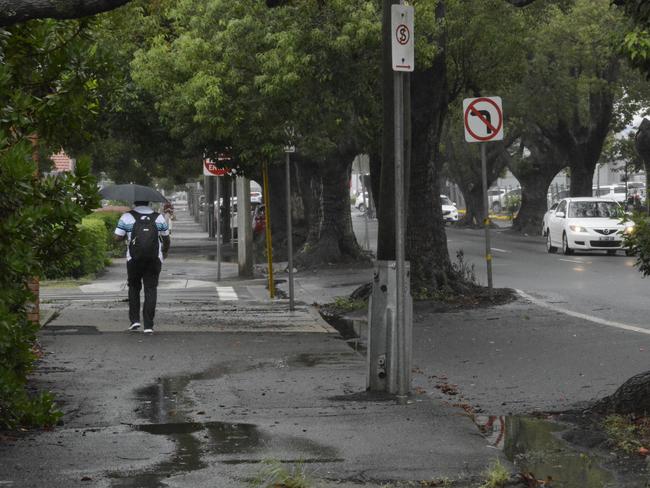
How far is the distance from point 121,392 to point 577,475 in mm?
4491

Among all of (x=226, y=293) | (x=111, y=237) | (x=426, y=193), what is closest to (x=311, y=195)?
(x=111, y=237)

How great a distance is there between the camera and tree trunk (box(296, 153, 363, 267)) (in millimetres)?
31812

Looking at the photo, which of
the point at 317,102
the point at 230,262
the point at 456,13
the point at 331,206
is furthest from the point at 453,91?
the point at 230,262

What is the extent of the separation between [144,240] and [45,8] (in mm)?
8065

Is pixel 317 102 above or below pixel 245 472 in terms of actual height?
above

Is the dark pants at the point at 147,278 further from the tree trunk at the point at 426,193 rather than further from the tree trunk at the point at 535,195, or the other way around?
the tree trunk at the point at 535,195

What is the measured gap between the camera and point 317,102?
68.9 feet

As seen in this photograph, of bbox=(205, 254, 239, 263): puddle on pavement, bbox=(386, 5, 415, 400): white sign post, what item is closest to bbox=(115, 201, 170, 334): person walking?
bbox=(386, 5, 415, 400): white sign post

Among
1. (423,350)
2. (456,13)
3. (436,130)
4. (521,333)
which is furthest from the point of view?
(456,13)

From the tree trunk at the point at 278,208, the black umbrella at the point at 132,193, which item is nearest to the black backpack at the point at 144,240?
the black umbrella at the point at 132,193

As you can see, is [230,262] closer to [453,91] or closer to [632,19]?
[453,91]

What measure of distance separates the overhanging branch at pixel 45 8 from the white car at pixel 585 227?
1021 inches

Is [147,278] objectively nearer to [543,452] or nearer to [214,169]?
[543,452]

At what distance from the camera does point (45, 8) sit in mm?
7020
